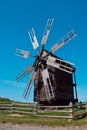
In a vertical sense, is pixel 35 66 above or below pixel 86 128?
above

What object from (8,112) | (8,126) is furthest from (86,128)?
(8,112)

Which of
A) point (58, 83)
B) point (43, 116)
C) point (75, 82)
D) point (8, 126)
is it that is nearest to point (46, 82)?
point (58, 83)

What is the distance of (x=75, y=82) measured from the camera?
3684 centimetres

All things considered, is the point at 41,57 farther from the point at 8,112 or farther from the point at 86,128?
the point at 86,128

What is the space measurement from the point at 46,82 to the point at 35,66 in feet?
9.88

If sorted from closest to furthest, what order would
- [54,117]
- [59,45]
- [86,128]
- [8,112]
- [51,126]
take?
1. [86,128]
2. [51,126]
3. [54,117]
4. [8,112]
5. [59,45]

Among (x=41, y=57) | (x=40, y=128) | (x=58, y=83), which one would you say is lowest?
(x=40, y=128)

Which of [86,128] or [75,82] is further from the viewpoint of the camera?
[75,82]

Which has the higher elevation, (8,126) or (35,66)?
(35,66)

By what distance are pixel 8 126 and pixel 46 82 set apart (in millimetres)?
11020

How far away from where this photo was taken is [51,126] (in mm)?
24266

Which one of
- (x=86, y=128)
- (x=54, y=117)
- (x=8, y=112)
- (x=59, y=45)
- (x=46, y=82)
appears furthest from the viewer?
(x=59, y=45)

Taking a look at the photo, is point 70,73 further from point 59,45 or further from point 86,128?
point 86,128

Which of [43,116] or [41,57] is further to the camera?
[41,57]
